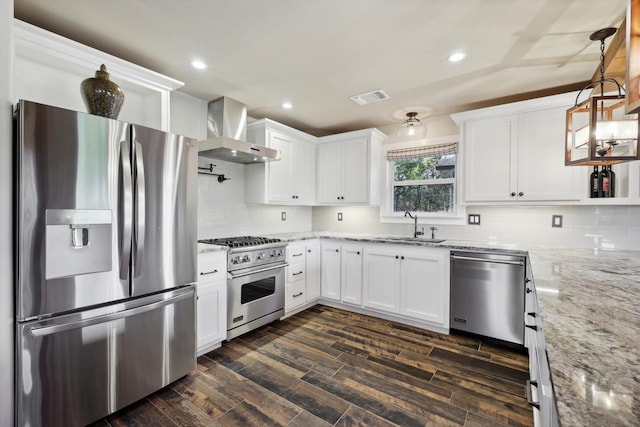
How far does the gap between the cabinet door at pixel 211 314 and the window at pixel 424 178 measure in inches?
96.4

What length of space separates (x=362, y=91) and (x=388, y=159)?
1271 millimetres

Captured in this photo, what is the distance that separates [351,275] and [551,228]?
2.11 metres

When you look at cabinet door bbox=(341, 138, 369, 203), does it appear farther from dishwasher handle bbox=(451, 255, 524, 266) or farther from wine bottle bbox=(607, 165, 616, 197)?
wine bottle bbox=(607, 165, 616, 197)

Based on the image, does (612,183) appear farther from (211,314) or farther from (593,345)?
(211,314)

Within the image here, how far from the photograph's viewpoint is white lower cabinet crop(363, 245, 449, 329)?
297cm

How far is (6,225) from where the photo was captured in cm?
140

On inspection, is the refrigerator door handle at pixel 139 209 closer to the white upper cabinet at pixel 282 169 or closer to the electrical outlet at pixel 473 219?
the white upper cabinet at pixel 282 169

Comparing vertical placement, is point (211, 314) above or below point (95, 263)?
below

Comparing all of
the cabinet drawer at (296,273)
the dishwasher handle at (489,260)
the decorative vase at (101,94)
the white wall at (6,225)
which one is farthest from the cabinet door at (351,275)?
the white wall at (6,225)

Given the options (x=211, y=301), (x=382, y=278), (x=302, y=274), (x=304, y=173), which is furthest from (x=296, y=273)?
(x=304, y=173)

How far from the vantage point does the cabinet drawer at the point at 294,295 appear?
3295 millimetres

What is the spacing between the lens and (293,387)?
207cm

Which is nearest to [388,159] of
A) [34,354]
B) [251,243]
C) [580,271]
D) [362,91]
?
[362,91]

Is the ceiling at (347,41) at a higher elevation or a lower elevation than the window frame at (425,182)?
higher
